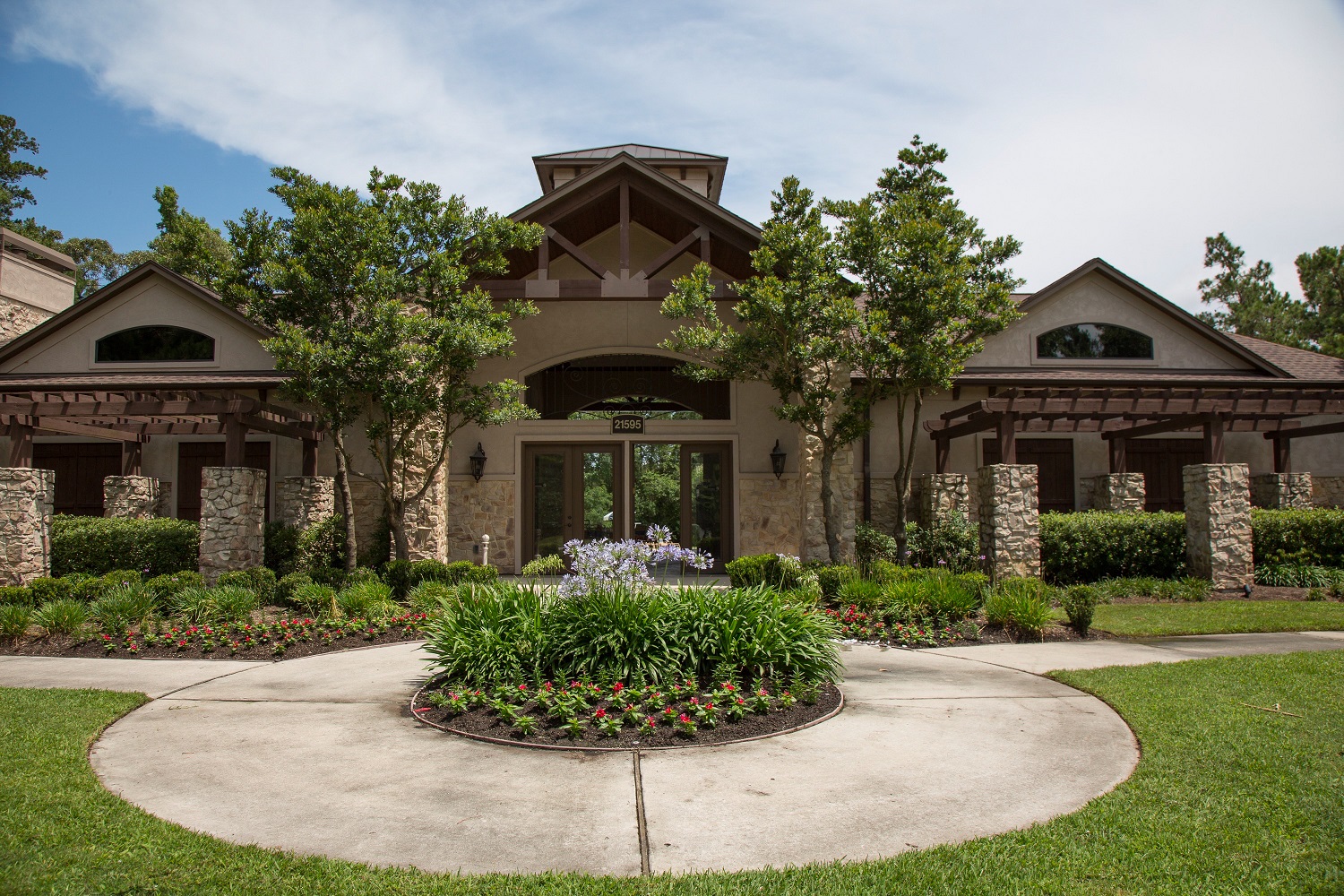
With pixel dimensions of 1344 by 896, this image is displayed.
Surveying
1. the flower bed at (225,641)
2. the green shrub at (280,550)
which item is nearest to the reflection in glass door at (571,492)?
the green shrub at (280,550)

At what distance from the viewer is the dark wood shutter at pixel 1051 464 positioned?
16.5 meters

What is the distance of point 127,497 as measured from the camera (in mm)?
15281

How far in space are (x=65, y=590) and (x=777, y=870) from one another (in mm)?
11668

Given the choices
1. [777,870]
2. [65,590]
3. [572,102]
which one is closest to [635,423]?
[572,102]

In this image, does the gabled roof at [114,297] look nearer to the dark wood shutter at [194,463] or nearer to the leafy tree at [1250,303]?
the dark wood shutter at [194,463]

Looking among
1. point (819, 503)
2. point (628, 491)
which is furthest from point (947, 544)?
point (628, 491)

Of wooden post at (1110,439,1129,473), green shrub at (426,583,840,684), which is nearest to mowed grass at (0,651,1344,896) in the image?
green shrub at (426,583,840,684)

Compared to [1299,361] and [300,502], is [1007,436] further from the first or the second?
[300,502]

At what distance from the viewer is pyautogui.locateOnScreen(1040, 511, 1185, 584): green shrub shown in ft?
45.5

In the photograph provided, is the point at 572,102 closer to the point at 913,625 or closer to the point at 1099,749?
the point at 913,625

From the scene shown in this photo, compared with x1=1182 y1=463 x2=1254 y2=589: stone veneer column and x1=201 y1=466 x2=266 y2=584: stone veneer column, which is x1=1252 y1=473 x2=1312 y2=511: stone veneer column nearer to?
x1=1182 y1=463 x2=1254 y2=589: stone veneer column

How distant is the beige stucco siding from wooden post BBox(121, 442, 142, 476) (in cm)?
1687

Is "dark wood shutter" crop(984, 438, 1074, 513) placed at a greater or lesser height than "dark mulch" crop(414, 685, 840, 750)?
greater

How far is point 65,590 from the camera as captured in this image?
11.2m
